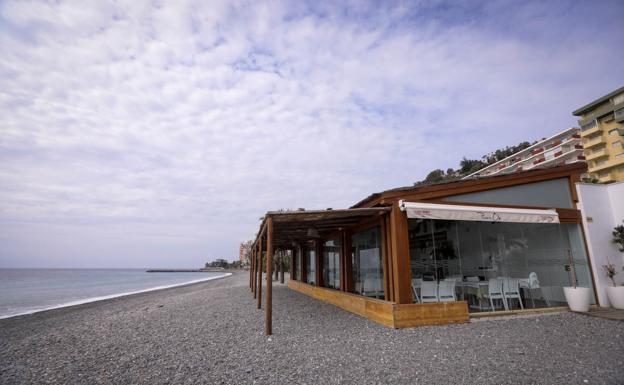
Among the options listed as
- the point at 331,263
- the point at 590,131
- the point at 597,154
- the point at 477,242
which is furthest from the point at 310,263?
the point at 590,131

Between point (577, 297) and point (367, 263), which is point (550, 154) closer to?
point (577, 297)

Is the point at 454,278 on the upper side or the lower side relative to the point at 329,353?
upper

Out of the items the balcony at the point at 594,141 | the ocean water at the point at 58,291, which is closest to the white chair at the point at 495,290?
the ocean water at the point at 58,291

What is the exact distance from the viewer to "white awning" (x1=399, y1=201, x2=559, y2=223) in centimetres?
664

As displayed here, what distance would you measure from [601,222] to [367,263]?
21.2 feet

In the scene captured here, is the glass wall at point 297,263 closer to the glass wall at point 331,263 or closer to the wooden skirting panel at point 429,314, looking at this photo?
the glass wall at point 331,263

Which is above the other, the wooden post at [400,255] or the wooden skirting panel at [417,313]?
the wooden post at [400,255]

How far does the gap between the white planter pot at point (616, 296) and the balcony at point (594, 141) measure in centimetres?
4451

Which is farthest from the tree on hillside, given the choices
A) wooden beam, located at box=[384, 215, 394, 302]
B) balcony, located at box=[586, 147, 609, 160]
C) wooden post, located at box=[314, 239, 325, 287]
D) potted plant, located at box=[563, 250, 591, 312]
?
wooden beam, located at box=[384, 215, 394, 302]

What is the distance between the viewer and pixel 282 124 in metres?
12.7

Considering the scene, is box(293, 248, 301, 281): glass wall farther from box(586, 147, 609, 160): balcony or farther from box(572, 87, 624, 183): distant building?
box(586, 147, 609, 160): balcony

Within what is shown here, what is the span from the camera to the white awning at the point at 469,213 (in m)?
6.64

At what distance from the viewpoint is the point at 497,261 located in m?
8.09

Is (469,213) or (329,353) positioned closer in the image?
(329,353)
